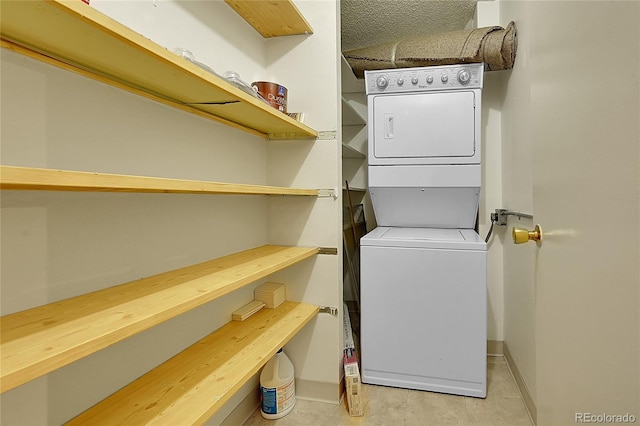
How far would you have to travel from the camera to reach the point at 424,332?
1932 mm

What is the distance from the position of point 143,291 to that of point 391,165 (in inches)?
65.9

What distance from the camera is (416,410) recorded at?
1.78 meters

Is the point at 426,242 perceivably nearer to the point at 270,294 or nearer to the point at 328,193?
the point at 328,193

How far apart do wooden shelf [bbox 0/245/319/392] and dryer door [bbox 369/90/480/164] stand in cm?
132

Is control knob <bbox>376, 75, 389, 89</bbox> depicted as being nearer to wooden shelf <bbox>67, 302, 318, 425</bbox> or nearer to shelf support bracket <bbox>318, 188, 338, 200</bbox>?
shelf support bracket <bbox>318, 188, 338, 200</bbox>

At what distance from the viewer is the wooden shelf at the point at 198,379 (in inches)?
36.5

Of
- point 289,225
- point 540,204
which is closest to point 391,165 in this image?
point 289,225

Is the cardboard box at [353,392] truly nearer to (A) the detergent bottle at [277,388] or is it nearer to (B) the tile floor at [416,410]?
(B) the tile floor at [416,410]

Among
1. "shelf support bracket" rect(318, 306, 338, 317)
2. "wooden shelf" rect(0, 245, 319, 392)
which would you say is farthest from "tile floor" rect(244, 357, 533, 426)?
"wooden shelf" rect(0, 245, 319, 392)

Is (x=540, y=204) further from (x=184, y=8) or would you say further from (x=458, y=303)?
(x=184, y=8)

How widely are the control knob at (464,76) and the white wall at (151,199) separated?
82cm

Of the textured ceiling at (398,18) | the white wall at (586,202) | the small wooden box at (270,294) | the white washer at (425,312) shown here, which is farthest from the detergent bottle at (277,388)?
→ the textured ceiling at (398,18)

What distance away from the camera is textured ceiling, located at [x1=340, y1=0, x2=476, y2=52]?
2.28 meters

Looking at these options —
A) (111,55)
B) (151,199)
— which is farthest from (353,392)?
(111,55)
